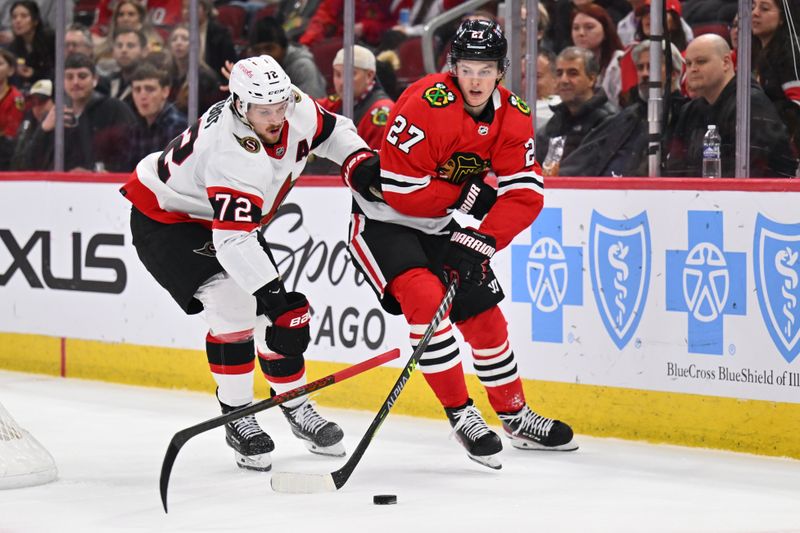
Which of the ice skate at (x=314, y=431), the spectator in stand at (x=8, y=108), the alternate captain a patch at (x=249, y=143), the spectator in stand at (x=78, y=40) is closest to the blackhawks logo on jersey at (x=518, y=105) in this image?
Result: the alternate captain a patch at (x=249, y=143)

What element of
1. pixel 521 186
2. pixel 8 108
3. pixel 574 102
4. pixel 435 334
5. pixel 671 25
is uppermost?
pixel 671 25

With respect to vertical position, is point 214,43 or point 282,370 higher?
point 214,43

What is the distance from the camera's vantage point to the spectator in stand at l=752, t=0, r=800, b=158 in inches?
176

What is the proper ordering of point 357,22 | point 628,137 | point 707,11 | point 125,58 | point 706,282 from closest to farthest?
1. point 706,282
2. point 707,11
3. point 628,137
4. point 357,22
5. point 125,58

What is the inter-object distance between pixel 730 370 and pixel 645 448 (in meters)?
0.37

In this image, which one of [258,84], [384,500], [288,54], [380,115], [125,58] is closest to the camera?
[384,500]

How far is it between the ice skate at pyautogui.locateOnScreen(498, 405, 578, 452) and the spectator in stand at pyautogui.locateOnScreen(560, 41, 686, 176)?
97cm

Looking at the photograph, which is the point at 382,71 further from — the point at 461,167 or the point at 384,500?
the point at 384,500

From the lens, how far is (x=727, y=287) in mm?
4359

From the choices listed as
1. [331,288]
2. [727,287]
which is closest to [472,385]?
[331,288]

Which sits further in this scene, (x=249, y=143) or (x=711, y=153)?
(x=711, y=153)

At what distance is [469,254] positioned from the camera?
3.90 m

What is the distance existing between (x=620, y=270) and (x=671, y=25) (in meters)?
0.88

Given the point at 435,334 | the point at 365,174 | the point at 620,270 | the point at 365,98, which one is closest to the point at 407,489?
the point at 435,334
